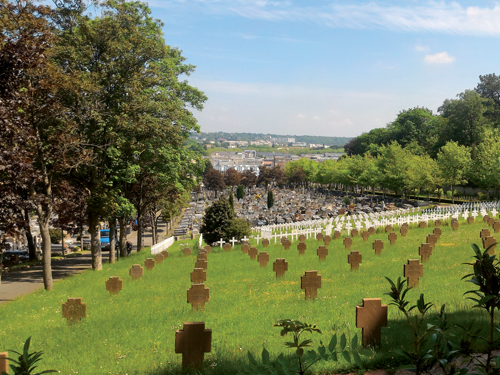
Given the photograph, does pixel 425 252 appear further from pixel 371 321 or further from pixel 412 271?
pixel 371 321

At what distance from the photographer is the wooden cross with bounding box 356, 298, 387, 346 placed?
20.5ft

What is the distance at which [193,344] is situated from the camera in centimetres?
581

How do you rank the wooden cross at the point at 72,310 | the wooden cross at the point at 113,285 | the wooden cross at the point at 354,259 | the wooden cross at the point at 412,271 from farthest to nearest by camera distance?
the wooden cross at the point at 354,259
the wooden cross at the point at 113,285
the wooden cross at the point at 412,271
the wooden cross at the point at 72,310

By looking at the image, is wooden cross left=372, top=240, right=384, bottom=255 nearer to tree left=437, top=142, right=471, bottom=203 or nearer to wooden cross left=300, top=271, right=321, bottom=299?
wooden cross left=300, top=271, right=321, bottom=299

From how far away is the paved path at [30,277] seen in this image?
17561 millimetres

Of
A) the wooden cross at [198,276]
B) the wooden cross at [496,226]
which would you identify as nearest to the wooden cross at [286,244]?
the wooden cross at [198,276]

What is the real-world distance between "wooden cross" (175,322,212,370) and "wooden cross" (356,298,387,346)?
228 cm

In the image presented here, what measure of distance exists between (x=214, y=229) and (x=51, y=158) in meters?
11.5

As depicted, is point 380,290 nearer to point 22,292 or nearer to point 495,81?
point 22,292

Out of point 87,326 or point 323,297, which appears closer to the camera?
point 87,326

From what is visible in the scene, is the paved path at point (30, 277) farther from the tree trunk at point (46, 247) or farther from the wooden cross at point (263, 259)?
the wooden cross at point (263, 259)

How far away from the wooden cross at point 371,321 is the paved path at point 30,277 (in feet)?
46.5

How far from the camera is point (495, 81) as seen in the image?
7175 centimetres

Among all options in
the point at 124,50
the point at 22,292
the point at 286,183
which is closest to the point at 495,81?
the point at 286,183
